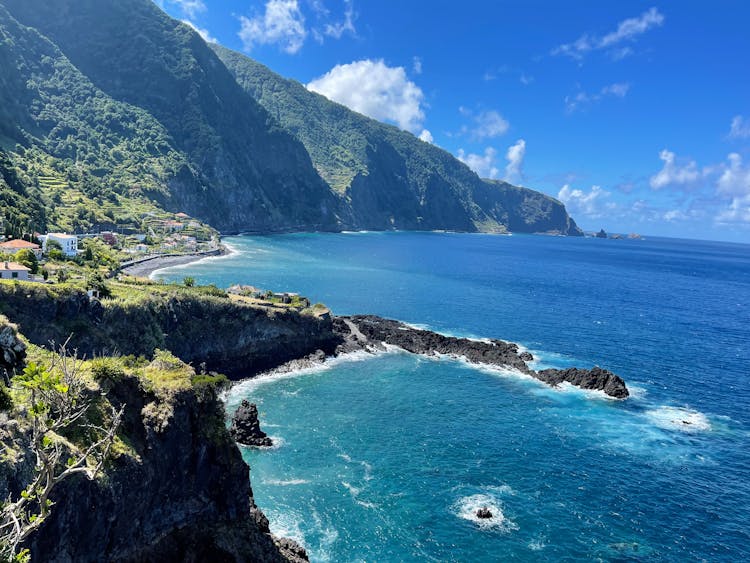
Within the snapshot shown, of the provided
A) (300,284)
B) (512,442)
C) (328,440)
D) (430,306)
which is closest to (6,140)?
(300,284)

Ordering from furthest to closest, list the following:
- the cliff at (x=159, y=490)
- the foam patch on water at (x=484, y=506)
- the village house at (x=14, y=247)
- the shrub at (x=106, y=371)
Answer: the village house at (x=14, y=247)
the foam patch on water at (x=484, y=506)
the shrub at (x=106, y=371)
the cliff at (x=159, y=490)

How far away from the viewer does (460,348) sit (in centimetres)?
9238

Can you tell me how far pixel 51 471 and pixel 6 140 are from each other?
732 ft

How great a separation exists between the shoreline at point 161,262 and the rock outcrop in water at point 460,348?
55246mm

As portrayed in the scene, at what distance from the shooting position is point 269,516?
4216 cm

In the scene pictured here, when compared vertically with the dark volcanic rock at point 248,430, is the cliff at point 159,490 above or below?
above

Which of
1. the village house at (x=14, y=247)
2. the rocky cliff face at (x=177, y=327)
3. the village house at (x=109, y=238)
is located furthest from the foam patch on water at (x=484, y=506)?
the village house at (x=109, y=238)

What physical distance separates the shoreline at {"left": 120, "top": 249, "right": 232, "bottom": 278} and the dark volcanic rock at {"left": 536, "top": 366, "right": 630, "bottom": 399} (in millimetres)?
89281

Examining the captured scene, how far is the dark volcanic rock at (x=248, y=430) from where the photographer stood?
52750mm

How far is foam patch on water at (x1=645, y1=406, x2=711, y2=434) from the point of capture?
65.2m

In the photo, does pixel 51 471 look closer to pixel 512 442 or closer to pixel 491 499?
pixel 491 499

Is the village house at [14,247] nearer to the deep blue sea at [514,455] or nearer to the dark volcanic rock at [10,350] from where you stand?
the deep blue sea at [514,455]

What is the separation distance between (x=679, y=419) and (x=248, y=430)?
5454 centimetres

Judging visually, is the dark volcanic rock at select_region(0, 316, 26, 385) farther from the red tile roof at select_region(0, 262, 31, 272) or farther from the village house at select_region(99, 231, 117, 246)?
the village house at select_region(99, 231, 117, 246)
